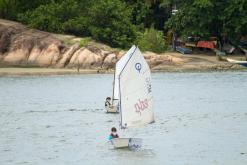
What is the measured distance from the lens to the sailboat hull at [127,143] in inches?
1464

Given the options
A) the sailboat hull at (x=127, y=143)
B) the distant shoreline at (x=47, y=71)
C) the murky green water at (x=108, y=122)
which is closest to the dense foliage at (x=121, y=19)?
the distant shoreline at (x=47, y=71)

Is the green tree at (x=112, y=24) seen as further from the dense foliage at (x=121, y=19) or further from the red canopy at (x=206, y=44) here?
the red canopy at (x=206, y=44)

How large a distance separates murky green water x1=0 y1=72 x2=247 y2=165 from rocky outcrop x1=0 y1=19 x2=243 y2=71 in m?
3.72

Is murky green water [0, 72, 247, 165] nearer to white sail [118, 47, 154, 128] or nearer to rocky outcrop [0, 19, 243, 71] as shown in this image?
white sail [118, 47, 154, 128]

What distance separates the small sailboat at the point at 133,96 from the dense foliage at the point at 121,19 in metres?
48.4

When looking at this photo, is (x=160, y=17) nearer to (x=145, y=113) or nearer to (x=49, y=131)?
(x=49, y=131)

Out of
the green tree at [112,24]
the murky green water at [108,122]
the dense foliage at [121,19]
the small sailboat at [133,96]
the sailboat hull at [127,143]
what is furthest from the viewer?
the dense foliage at [121,19]

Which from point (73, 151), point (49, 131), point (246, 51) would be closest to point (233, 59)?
point (246, 51)

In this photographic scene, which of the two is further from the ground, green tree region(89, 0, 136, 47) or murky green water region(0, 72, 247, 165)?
green tree region(89, 0, 136, 47)

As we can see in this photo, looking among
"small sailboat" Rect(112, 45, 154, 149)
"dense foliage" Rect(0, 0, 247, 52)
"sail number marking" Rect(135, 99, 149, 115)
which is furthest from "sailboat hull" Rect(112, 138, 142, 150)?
"dense foliage" Rect(0, 0, 247, 52)

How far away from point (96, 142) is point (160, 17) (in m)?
57.5

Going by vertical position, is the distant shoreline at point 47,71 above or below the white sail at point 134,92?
below

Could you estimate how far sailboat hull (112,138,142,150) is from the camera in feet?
122

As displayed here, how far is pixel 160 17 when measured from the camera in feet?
323
